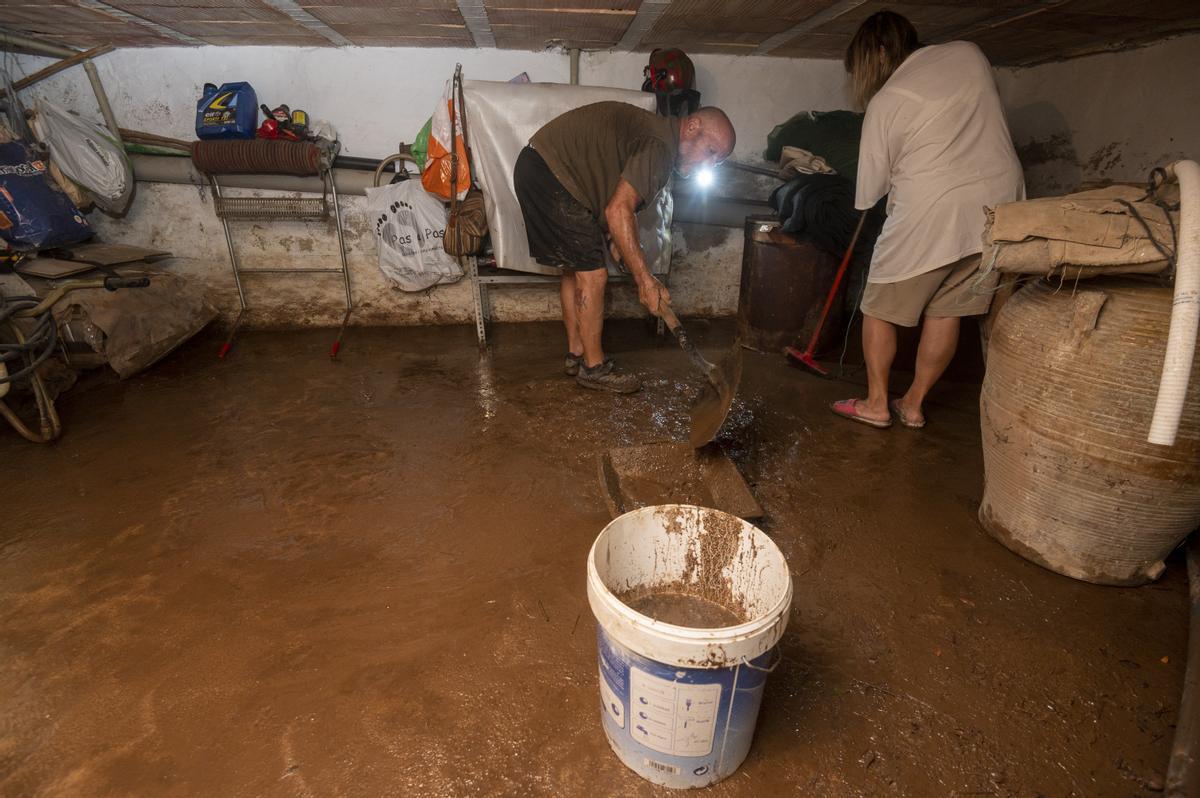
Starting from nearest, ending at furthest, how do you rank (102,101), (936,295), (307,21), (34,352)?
(936,295) < (34,352) < (307,21) < (102,101)

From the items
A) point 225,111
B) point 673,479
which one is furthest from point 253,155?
point 673,479

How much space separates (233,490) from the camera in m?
2.35

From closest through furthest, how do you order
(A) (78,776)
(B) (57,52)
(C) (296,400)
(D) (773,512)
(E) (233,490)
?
(A) (78,776) → (D) (773,512) → (E) (233,490) → (C) (296,400) → (B) (57,52)

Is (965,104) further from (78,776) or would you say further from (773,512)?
(78,776)

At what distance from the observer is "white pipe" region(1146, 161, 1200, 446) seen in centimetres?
123

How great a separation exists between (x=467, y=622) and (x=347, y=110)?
3.82 m

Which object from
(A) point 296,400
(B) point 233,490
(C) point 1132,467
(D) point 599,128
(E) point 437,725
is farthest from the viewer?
(A) point 296,400

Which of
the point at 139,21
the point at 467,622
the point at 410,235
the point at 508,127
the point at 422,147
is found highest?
the point at 139,21

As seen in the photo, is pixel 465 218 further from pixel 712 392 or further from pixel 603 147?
pixel 712 392

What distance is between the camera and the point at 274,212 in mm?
3865

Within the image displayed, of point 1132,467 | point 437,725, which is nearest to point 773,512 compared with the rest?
point 1132,467

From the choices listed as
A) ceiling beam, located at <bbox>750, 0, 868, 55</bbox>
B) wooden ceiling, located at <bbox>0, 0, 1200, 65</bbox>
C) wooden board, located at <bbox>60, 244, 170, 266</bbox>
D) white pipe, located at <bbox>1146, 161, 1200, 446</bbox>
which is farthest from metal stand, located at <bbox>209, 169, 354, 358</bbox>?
white pipe, located at <bbox>1146, 161, 1200, 446</bbox>

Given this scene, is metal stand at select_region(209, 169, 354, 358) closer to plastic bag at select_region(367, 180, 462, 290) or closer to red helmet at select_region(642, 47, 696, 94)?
plastic bag at select_region(367, 180, 462, 290)

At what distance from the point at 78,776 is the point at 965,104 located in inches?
140
